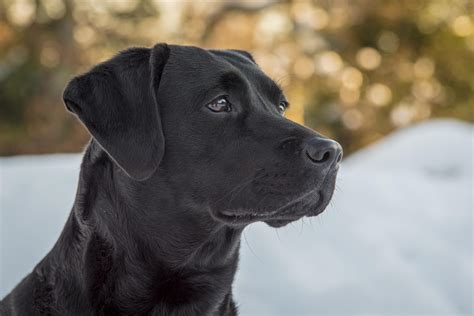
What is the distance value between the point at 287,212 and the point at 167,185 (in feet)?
1.41

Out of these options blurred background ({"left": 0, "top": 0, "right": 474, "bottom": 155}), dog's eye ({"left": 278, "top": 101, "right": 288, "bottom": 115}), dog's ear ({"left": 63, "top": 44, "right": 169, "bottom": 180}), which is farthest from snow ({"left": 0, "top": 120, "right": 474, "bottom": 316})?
blurred background ({"left": 0, "top": 0, "right": 474, "bottom": 155})

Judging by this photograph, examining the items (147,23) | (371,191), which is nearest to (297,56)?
(147,23)

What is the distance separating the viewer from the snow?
4270 mm

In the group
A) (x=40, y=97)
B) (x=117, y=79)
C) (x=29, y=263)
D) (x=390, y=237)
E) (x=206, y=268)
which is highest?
(x=117, y=79)

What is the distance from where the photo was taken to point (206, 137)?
2529 mm

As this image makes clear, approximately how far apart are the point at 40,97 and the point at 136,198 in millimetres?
12924

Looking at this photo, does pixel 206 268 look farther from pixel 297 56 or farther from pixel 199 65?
pixel 297 56

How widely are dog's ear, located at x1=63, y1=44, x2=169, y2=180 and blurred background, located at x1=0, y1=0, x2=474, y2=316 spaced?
7.39 ft

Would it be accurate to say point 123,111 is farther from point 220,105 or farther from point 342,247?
point 342,247

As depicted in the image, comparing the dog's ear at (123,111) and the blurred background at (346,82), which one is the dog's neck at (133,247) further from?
the blurred background at (346,82)

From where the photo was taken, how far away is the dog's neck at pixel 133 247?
99.3 inches

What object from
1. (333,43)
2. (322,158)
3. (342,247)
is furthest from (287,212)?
(333,43)

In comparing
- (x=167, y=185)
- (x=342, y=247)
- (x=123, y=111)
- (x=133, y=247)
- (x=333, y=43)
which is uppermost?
(x=123, y=111)

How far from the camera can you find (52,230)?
4359mm
